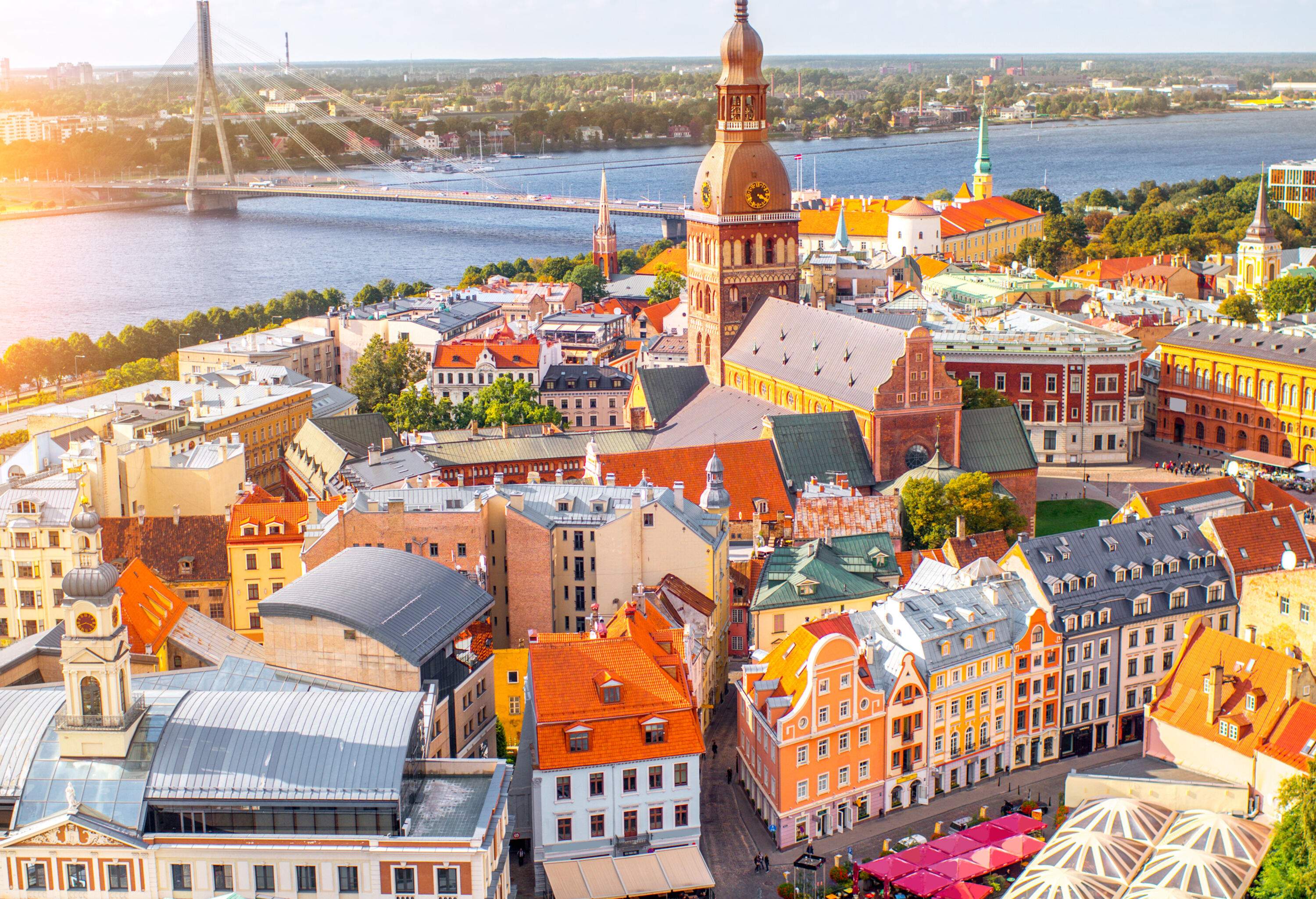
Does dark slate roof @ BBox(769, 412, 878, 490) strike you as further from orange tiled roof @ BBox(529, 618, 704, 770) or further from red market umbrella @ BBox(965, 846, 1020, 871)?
red market umbrella @ BBox(965, 846, 1020, 871)

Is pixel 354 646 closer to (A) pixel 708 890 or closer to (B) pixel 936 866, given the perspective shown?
(A) pixel 708 890

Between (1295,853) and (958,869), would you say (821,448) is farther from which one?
(1295,853)

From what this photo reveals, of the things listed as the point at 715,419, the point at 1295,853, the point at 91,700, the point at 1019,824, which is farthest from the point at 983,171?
the point at 91,700

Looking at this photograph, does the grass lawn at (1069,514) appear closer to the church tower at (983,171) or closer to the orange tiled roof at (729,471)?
the orange tiled roof at (729,471)

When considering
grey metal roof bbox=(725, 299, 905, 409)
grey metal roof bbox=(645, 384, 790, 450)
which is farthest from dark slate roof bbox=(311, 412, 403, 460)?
grey metal roof bbox=(725, 299, 905, 409)

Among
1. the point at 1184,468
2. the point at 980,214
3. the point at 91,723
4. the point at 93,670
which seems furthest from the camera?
the point at 980,214

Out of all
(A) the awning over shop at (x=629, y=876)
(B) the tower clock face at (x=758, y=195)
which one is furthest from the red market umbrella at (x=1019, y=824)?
(B) the tower clock face at (x=758, y=195)
